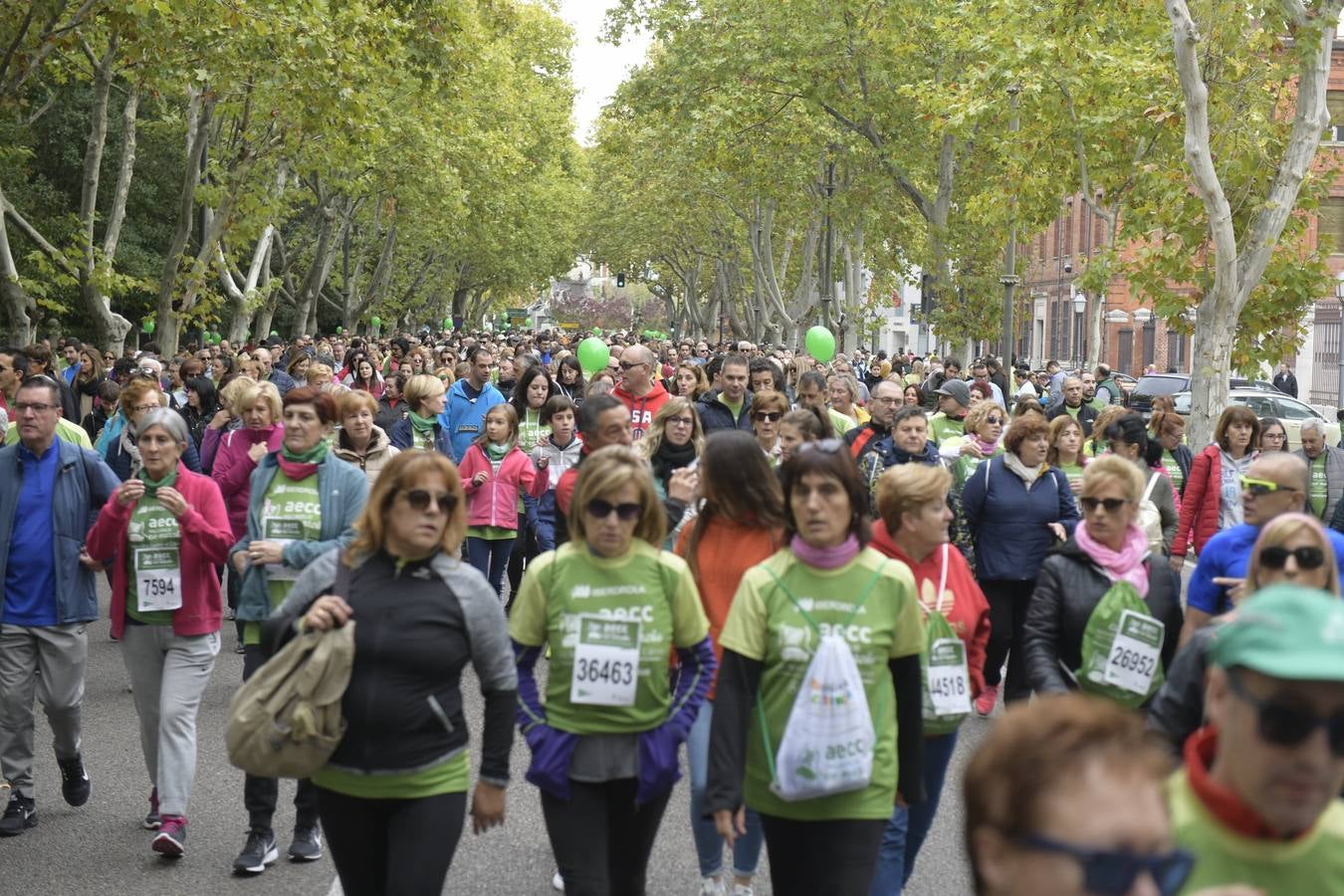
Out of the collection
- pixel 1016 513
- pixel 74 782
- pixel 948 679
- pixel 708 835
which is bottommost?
pixel 74 782

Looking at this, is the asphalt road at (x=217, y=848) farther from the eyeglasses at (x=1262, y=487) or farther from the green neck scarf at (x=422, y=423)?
the green neck scarf at (x=422, y=423)

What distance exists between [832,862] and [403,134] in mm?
33050

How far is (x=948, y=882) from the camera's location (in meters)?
6.56

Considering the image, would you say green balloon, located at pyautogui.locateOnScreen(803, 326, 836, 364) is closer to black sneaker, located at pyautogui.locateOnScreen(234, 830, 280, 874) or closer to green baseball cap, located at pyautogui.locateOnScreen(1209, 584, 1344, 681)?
black sneaker, located at pyautogui.locateOnScreen(234, 830, 280, 874)

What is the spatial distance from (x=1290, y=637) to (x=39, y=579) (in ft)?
19.3

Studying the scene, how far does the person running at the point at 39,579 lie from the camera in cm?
709

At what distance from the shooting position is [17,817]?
7.18 m

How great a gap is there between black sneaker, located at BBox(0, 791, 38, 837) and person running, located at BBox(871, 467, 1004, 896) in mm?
3742

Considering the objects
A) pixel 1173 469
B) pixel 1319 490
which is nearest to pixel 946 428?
pixel 1173 469

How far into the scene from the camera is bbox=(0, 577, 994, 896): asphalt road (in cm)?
651

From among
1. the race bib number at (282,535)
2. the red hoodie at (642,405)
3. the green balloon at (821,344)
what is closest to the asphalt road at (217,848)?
the race bib number at (282,535)

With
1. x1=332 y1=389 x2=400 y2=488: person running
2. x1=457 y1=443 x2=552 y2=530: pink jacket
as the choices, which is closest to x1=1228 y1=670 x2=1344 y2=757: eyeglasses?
x1=332 y1=389 x2=400 y2=488: person running

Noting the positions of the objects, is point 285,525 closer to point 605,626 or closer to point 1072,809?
point 605,626

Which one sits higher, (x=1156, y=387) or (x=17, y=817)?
(x=1156, y=387)
